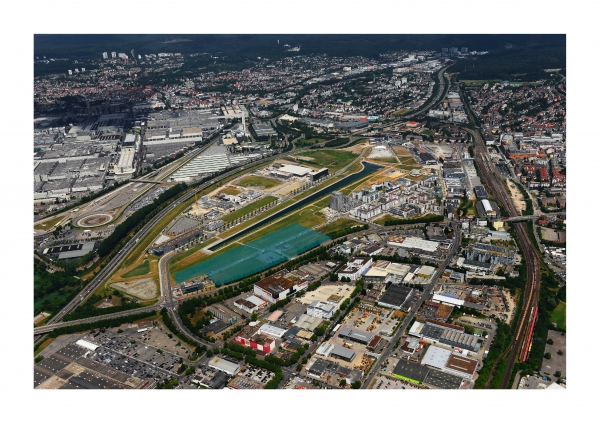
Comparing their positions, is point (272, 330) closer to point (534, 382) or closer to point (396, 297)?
point (396, 297)

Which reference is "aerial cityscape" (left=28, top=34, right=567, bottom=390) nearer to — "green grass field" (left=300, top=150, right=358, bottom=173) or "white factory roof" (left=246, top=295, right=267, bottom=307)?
"white factory roof" (left=246, top=295, right=267, bottom=307)

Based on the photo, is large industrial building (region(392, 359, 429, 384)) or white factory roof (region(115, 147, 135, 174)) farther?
white factory roof (region(115, 147, 135, 174))

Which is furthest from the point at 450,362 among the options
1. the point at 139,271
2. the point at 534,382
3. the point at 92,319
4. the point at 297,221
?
the point at 139,271

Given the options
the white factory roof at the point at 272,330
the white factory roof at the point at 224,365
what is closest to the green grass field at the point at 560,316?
the white factory roof at the point at 272,330

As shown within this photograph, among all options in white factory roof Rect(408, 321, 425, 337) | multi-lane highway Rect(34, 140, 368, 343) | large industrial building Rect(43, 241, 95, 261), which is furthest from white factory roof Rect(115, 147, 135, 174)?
white factory roof Rect(408, 321, 425, 337)

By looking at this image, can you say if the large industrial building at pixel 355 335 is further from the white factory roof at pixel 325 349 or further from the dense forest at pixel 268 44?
the dense forest at pixel 268 44

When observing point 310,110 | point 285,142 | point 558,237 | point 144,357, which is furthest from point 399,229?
point 310,110

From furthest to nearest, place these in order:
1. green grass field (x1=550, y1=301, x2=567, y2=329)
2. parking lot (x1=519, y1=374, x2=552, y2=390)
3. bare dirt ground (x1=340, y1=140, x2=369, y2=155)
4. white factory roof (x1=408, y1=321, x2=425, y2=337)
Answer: bare dirt ground (x1=340, y1=140, x2=369, y2=155)
green grass field (x1=550, y1=301, x2=567, y2=329)
white factory roof (x1=408, y1=321, x2=425, y2=337)
parking lot (x1=519, y1=374, x2=552, y2=390)
